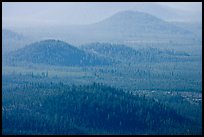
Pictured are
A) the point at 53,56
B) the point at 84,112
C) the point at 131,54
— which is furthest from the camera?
the point at 131,54

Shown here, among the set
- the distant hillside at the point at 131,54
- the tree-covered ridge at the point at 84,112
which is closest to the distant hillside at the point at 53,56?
the distant hillside at the point at 131,54

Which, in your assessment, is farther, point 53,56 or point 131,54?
point 131,54

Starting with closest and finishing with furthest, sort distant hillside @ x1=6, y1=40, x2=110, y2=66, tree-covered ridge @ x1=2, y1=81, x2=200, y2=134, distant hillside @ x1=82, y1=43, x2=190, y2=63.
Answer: tree-covered ridge @ x1=2, y1=81, x2=200, y2=134 → distant hillside @ x1=6, y1=40, x2=110, y2=66 → distant hillside @ x1=82, y1=43, x2=190, y2=63

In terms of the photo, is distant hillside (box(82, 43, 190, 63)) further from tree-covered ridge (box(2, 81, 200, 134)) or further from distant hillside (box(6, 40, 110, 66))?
tree-covered ridge (box(2, 81, 200, 134))

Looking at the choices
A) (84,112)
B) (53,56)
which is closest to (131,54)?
(53,56)

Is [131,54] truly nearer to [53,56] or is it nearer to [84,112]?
[53,56]

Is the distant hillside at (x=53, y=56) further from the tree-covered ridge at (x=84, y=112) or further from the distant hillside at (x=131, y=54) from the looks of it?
the tree-covered ridge at (x=84, y=112)

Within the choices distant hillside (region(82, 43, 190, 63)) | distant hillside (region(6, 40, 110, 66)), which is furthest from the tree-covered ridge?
distant hillside (region(82, 43, 190, 63))
